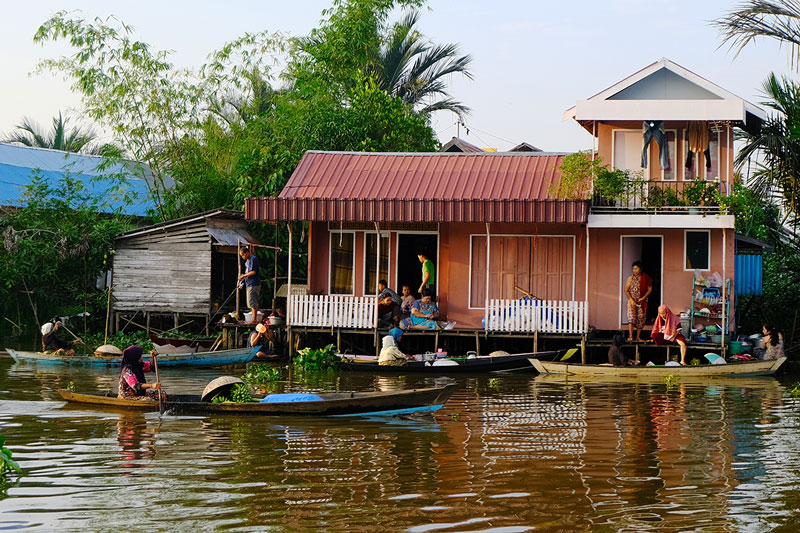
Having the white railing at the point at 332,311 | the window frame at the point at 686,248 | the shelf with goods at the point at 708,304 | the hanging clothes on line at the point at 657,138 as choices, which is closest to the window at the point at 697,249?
the window frame at the point at 686,248

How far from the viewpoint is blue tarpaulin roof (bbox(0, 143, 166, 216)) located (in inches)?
1166

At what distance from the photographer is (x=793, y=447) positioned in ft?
38.4

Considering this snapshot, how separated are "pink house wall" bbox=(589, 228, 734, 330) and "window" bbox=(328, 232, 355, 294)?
216 inches

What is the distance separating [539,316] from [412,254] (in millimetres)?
3852

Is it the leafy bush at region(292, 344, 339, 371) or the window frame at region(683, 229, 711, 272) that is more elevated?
the window frame at region(683, 229, 711, 272)

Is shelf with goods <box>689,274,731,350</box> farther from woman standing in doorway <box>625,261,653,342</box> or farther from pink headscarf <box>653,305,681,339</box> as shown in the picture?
woman standing in doorway <box>625,261,653,342</box>

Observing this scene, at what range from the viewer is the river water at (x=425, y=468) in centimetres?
831

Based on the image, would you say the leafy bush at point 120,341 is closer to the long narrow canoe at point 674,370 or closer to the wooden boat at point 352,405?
the wooden boat at point 352,405

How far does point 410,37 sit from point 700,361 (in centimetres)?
2043

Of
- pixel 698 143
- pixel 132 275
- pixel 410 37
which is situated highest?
pixel 410 37

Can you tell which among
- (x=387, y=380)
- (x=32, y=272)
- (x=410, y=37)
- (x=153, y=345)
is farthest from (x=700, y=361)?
(x=410, y=37)

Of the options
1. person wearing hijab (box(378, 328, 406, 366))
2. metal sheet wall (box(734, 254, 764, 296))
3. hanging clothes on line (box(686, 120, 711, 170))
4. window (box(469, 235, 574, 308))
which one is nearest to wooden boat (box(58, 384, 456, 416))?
person wearing hijab (box(378, 328, 406, 366))

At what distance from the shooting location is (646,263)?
884 inches

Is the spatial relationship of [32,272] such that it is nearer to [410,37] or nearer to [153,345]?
[153,345]
